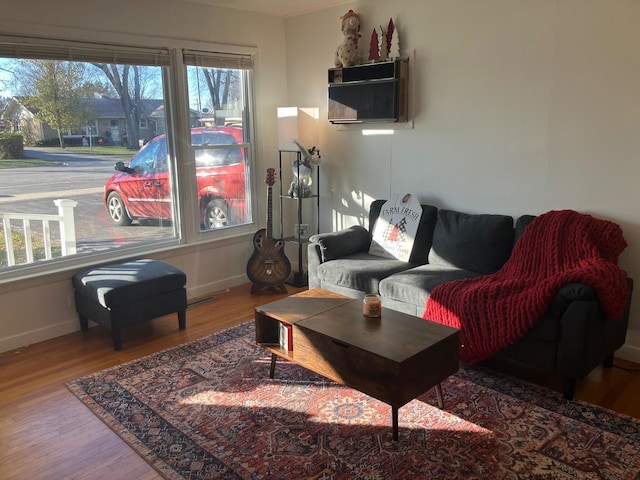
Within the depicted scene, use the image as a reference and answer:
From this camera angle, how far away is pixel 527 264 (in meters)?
3.11

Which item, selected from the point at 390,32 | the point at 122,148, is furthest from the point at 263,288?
the point at 390,32

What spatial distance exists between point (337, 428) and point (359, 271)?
1.33 m

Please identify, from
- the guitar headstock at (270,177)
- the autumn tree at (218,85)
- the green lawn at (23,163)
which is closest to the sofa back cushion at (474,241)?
the guitar headstock at (270,177)

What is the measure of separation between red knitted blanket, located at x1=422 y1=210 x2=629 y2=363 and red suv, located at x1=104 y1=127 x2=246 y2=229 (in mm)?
2300

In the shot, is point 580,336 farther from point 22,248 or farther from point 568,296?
point 22,248

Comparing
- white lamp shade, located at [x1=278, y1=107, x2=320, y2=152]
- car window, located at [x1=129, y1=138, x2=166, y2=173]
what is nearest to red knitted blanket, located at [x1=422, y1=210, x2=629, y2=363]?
white lamp shade, located at [x1=278, y1=107, x2=320, y2=152]

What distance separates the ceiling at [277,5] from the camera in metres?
4.27

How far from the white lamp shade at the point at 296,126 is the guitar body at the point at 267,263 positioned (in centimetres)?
81

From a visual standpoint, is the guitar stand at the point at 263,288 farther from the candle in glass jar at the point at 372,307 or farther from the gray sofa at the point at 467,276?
the candle in glass jar at the point at 372,307

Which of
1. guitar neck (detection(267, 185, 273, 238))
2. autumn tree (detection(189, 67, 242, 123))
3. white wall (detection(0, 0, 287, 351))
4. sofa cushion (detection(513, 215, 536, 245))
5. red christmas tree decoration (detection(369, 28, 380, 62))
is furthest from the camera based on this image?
guitar neck (detection(267, 185, 273, 238))

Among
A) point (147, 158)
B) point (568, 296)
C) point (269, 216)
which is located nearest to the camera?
point (568, 296)

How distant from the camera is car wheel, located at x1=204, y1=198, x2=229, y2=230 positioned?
464 cm

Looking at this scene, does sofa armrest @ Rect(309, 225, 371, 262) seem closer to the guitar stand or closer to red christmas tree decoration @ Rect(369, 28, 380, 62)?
the guitar stand

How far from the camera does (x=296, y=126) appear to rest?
4.57 m
